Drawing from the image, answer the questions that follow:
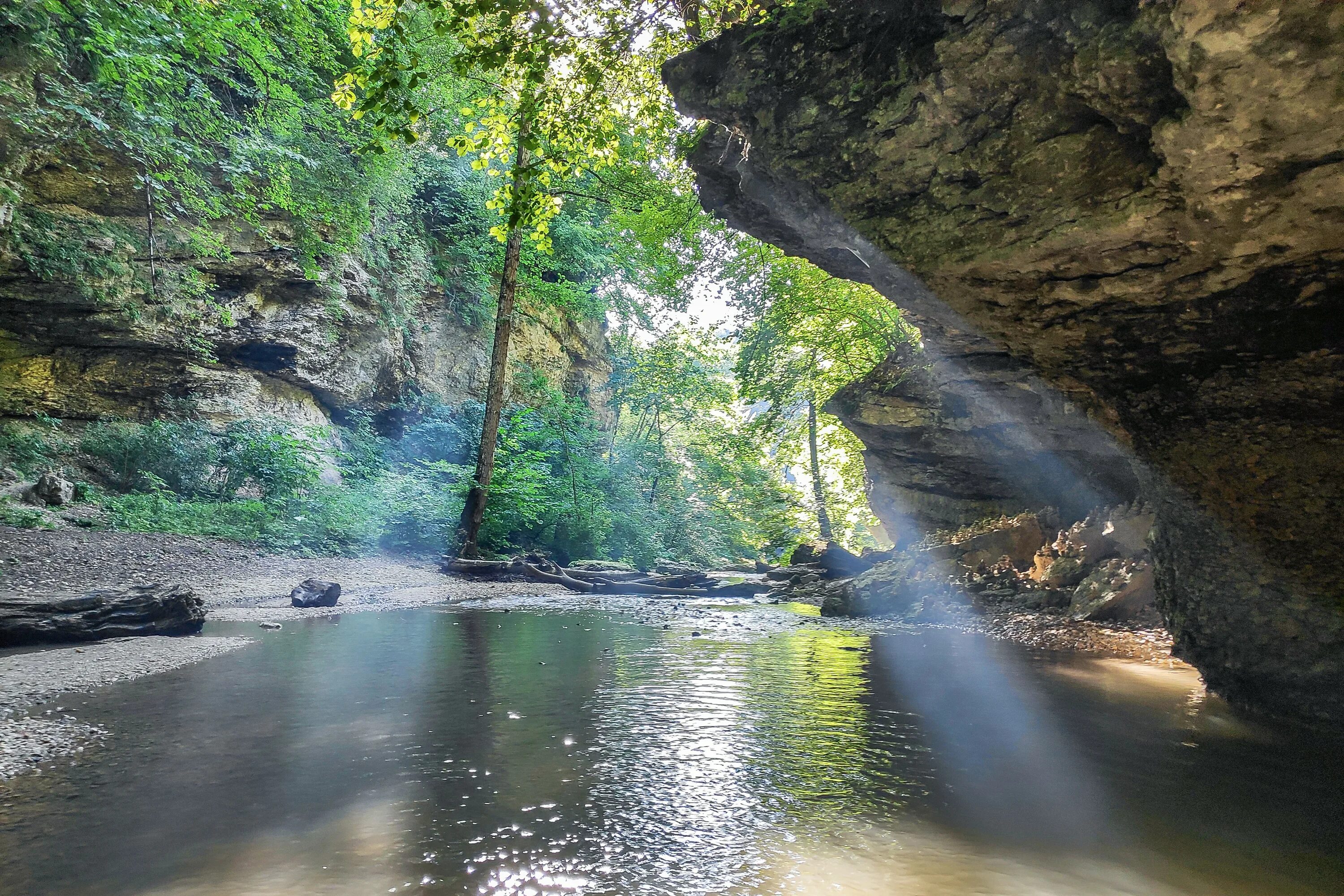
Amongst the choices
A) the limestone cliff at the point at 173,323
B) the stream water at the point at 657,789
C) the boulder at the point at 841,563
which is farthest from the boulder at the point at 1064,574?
the limestone cliff at the point at 173,323

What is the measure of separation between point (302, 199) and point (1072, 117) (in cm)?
1406

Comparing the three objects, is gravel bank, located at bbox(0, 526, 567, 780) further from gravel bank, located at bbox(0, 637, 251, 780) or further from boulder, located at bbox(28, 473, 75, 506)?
boulder, located at bbox(28, 473, 75, 506)

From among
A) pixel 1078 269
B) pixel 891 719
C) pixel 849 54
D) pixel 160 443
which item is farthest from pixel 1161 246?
pixel 160 443

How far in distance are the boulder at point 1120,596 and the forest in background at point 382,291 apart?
6.85 meters

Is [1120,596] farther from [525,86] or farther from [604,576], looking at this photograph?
[604,576]

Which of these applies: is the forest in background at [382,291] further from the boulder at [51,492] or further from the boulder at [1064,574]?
the boulder at [1064,574]

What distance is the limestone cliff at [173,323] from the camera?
38.8ft

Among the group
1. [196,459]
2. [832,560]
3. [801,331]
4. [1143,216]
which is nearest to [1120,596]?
[1143,216]

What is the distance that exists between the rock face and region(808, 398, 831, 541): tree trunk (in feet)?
50.2

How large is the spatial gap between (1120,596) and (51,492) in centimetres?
1549

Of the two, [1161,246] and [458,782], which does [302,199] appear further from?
[1161,246]

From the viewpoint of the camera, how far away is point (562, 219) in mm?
19984

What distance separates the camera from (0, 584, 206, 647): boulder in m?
5.02

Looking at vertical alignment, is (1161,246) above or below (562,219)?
below
